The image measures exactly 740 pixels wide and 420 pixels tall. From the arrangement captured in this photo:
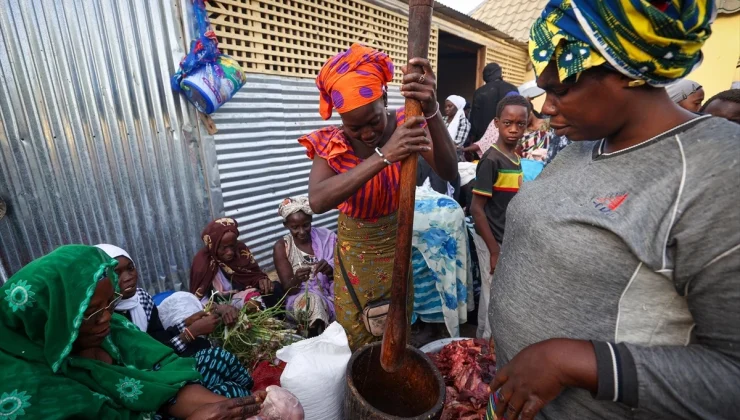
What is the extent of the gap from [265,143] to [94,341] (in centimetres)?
301

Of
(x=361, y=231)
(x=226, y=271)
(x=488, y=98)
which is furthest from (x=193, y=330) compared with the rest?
(x=488, y=98)

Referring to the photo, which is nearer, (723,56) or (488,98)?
(488,98)

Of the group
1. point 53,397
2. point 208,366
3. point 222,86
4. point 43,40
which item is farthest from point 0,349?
point 222,86

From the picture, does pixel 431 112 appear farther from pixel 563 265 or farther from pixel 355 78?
pixel 563 265

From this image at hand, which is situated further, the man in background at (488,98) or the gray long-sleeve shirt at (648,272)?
the man in background at (488,98)

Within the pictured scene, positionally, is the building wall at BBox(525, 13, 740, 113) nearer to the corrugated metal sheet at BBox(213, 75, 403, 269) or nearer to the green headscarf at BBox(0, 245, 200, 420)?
the corrugated metal sheet at BBox(213, 75, 403, 269)

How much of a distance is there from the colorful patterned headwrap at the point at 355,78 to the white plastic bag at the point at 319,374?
1.33m

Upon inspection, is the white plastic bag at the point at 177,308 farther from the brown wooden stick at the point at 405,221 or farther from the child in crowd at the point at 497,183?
the child in crowd at the point at 497,183

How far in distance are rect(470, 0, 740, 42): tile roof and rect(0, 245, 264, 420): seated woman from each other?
11914 mm

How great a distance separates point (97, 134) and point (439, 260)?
10.2 ft

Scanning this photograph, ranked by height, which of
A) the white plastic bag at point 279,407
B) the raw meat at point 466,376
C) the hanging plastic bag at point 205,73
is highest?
the hanging plastic bag at point 205,73

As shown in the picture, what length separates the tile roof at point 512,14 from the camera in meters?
11.9

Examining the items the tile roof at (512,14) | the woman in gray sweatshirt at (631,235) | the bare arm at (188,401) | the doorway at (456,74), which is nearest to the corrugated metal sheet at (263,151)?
the bare arm at (188,401)

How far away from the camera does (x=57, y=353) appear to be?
1.41 meters
